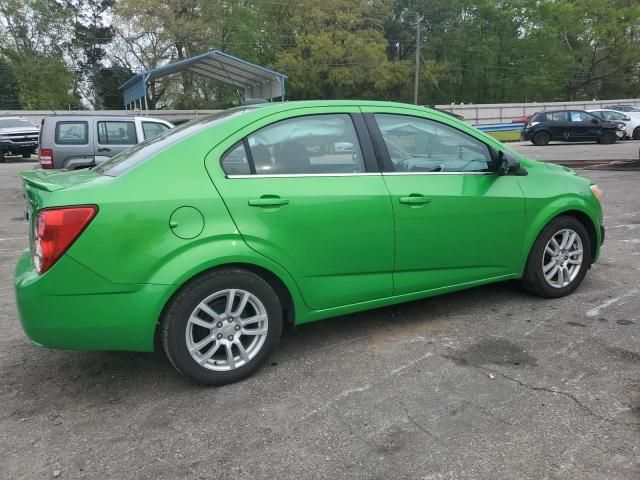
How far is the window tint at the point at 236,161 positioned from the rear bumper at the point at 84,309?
795 millimetres

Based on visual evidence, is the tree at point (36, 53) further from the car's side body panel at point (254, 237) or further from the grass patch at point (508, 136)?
the car's side body panel at point (254, 237)

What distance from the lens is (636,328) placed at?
13.0 ft

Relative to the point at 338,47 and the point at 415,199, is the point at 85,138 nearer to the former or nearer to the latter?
the point at 415,199

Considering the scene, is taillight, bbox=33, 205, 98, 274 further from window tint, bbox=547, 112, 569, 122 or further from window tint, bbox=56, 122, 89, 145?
window tint, bbox=547, 112, 569, 122

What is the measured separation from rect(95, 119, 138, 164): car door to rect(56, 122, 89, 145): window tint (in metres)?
0.23

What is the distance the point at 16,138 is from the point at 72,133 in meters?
14.7

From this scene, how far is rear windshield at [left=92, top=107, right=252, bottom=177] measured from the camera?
3.29m

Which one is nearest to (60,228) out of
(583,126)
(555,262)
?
(555,262)

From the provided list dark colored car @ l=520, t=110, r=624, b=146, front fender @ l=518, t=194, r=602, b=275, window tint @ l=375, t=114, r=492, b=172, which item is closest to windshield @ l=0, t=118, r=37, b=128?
dark colored car @ l=520, t=110, r=624, b=146

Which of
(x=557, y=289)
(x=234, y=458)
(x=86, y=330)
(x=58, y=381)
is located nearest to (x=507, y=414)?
(x=234, y=458)

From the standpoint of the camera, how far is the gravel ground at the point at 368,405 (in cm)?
255

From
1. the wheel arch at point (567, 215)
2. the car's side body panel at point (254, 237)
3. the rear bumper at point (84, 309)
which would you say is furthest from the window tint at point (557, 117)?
the rear bumper at point (84, 309)

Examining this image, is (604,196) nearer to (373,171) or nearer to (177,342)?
(373,171)

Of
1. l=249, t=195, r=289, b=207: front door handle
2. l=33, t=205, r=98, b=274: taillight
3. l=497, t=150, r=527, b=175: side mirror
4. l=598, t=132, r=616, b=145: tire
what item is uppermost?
l=598, t=132, r=616, b=145: tire
